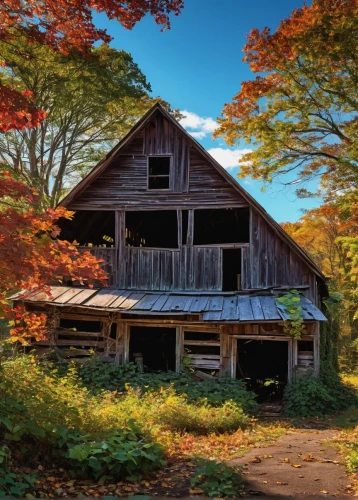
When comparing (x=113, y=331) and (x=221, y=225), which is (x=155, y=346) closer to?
(x=113, y=331)

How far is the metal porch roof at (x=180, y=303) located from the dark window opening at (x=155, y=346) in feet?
11.4

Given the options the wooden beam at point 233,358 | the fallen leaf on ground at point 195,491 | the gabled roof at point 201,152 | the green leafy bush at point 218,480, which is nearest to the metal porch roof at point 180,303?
the wooden beam at point 233,358

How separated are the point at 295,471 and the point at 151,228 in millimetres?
17532

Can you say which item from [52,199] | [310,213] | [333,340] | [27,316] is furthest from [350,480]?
[52,199]

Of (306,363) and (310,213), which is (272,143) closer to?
(310,213)

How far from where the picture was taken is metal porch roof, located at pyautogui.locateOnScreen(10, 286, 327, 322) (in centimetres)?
1366

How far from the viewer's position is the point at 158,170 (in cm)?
1842

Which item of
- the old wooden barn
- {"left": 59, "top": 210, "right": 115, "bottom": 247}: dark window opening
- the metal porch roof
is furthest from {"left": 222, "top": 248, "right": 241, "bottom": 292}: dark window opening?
the metal porch roof

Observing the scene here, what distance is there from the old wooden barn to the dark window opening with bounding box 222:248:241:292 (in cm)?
585

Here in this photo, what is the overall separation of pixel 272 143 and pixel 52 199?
1318cm

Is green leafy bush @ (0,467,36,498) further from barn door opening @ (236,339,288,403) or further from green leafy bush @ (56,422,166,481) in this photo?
barn door opening @ (236,339,288,403)

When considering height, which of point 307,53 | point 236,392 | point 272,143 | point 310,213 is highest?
point 307,53

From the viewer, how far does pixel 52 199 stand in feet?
82.1

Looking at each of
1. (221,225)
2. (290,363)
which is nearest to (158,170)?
(221,225)
